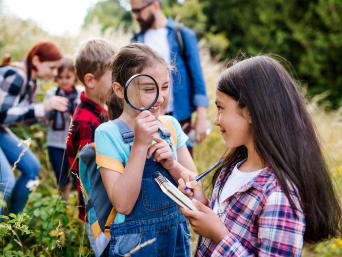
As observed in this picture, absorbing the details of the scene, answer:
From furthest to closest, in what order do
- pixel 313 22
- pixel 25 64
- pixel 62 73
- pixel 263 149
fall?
pixel 313 22 < pixel 62 73 < pixel 25 64 < pixel 263 149

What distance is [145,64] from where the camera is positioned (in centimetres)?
173

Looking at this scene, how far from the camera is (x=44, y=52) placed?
11.2 ft

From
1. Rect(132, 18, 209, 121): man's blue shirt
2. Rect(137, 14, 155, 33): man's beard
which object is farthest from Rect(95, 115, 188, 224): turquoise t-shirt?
Rect(137, 14, 155, 33): man's beard

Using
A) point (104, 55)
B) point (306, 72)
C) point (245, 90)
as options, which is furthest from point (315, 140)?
point (306, 72)

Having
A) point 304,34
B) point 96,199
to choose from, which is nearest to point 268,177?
point 96,199

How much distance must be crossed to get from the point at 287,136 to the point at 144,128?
2.05 ft

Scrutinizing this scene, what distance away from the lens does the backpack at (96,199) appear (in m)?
1.71

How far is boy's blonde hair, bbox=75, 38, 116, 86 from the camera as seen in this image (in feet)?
7.82

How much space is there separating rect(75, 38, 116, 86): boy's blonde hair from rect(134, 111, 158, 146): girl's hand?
3.15ft

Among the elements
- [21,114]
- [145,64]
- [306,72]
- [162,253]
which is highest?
[145,64]

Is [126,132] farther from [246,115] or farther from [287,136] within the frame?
[287,136]

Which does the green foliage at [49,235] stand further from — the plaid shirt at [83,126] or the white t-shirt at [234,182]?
the white t-shirt at [234,182]

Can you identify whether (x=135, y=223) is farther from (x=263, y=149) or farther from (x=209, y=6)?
(x=209, y=6)

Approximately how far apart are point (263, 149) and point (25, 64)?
261 cm
